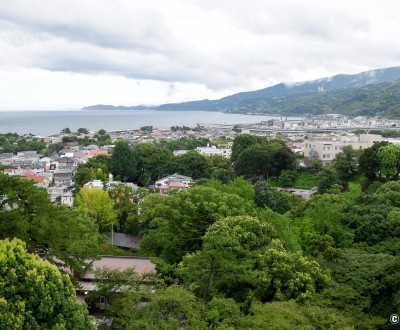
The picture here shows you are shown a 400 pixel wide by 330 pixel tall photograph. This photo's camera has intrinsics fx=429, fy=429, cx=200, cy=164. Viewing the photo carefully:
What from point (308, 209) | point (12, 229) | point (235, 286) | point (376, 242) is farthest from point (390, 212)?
point (12, 229)

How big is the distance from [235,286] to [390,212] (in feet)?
30.6

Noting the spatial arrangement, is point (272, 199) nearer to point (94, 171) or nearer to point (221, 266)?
point (221, 266)

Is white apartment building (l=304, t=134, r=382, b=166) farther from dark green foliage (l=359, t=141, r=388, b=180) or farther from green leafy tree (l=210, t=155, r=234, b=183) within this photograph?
dark green foliage (l=359, t=141, r=388, b=180)

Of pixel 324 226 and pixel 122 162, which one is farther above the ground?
pixel 122 162

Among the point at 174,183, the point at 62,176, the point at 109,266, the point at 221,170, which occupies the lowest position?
the point at 62,176

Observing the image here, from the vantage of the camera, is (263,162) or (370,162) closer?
(370,162)

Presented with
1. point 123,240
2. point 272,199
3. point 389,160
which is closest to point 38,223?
point 123,240

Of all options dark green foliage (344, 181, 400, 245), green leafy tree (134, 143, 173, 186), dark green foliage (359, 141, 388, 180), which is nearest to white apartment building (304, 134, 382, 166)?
dark green foliage (359, 141, 388, 180)

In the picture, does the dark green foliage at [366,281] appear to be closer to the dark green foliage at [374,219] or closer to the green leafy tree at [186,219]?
the dark green foliage at [374,219]

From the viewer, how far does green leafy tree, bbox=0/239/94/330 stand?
7.01 metres

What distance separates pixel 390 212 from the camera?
18.2 metres

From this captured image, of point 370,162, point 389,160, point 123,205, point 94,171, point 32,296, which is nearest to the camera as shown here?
point 32,296

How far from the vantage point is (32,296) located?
7.22m

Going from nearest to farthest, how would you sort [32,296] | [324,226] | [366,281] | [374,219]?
[32,296], [366,281], [374,219], [324,226]
